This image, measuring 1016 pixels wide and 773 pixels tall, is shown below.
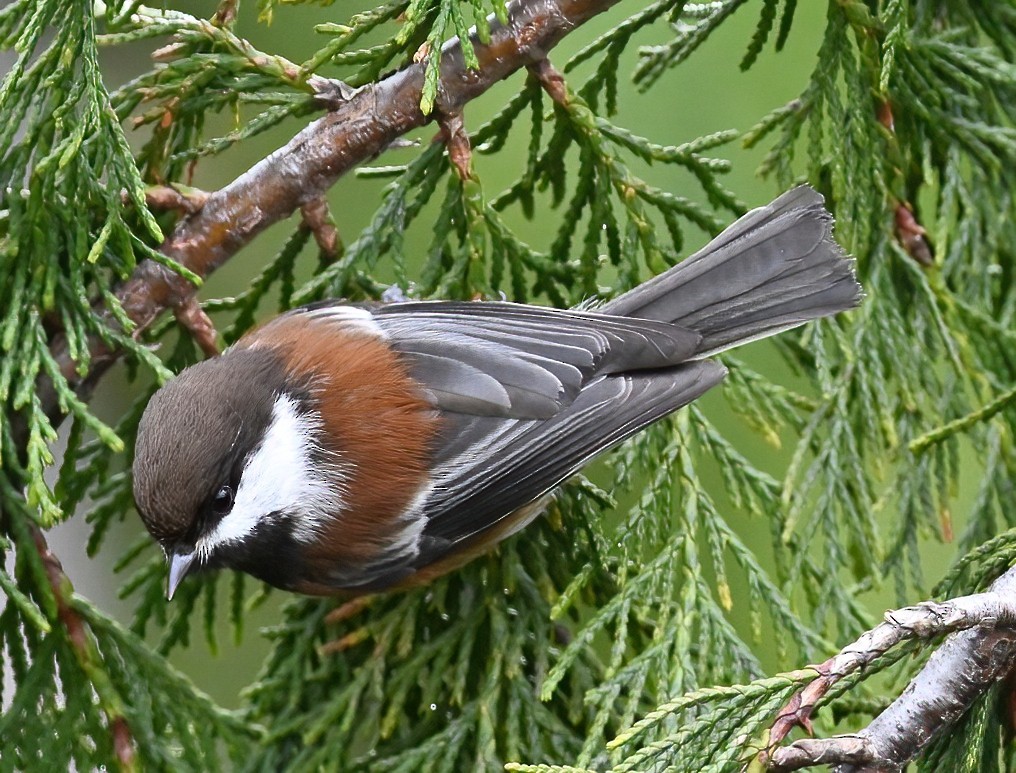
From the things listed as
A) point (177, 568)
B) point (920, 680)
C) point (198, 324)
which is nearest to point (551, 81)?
point (198, 324)

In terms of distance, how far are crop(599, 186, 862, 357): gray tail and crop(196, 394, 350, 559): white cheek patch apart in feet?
2.19

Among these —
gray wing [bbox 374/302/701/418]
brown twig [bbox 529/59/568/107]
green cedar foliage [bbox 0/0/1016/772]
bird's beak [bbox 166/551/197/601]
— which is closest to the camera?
green cedar foliage [bbox 0/0/1016/772]

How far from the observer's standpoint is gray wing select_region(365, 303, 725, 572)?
86.1 inches

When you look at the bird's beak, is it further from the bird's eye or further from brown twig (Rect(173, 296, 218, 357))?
brown twig (Rect(173, 296, 218, 357))

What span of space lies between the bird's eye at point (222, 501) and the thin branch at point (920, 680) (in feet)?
3.52

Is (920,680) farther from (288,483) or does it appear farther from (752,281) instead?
(288,483)

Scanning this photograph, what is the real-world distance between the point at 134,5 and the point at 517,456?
1.06m

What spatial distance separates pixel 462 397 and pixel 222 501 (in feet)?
1.69

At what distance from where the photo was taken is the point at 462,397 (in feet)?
7.38

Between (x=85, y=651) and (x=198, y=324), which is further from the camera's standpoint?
(x=198, y=324)

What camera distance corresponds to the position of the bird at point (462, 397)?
2.17m

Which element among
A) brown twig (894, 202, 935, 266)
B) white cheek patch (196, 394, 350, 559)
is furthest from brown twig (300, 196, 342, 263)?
brown twig (894, 202, 935, 266)

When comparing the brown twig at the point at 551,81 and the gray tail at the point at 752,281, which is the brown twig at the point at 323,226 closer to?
the brown twig at the point at 551,81

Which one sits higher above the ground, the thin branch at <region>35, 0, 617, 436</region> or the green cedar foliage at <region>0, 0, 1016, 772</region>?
the thin branch at <region>35, 0, 617, 436</region>
